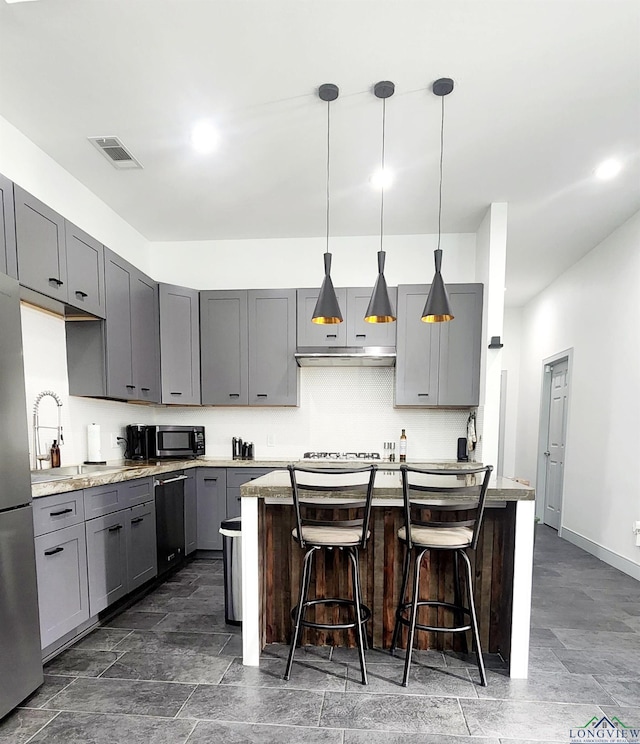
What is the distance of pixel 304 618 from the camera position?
2.48 meters

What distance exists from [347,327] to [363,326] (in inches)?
6.0

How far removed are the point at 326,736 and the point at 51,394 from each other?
2662 millimetres

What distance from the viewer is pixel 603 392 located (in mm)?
4301

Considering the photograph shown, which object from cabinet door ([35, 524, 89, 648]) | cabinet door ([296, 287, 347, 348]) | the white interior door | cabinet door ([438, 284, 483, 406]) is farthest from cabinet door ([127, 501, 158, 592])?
the white interior door

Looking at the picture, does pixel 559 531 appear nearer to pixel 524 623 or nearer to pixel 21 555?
pixel 524 623

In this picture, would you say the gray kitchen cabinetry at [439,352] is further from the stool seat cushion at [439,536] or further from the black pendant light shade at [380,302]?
the stool seat cushion at [439,536]

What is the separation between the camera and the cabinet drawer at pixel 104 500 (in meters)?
2.58

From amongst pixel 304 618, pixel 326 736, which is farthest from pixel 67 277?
pixel 326 736

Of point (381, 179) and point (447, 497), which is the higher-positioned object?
point (381, 179)

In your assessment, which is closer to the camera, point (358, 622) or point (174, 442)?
point (358, 622)

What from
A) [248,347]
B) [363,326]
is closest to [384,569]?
[363,326]

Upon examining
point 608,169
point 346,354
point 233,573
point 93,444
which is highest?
point 608,169

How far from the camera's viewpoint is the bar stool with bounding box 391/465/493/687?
2.04 m

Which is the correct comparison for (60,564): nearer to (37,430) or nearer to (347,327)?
(37,430)
